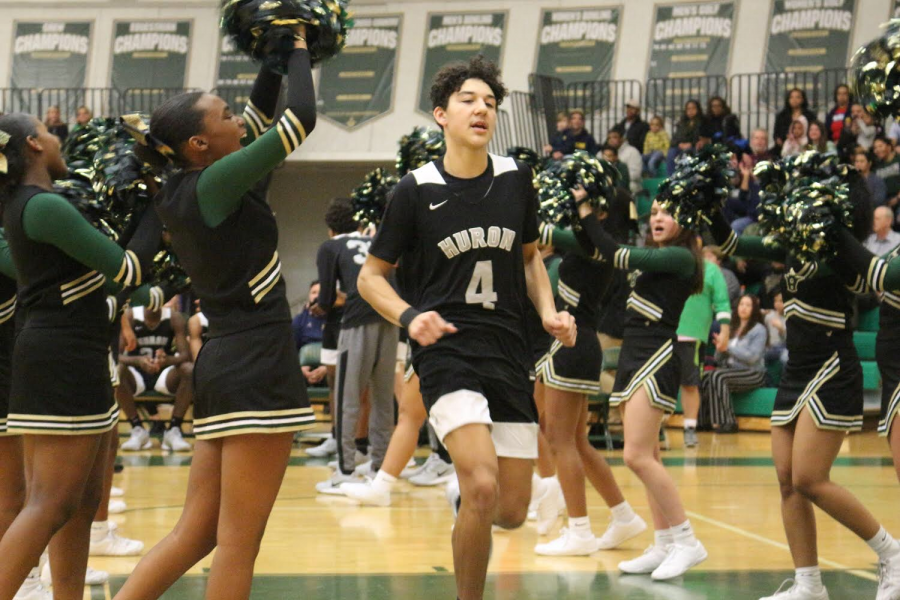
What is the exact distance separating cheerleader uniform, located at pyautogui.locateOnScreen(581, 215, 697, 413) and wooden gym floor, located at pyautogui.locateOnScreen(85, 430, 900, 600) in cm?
82

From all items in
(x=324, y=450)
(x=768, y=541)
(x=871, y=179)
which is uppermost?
(x=871, y=179)

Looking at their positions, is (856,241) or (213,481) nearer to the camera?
(213,481)

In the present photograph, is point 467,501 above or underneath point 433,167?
underneath

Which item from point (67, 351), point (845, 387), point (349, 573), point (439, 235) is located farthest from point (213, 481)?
point (845, 387)

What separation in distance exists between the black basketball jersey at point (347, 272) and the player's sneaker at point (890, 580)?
3.84 meters

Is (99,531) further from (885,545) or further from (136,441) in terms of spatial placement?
(136,441)

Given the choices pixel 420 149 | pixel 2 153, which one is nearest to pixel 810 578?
pixel 420 149

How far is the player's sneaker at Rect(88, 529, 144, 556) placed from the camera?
5285mm

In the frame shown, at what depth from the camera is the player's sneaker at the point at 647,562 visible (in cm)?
513

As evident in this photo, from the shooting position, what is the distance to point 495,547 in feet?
18.9

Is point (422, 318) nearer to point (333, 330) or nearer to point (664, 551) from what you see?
point (664, 551)

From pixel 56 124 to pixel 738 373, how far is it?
1085 cm

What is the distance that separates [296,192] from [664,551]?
1467cm

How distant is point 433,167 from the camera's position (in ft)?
12.9
